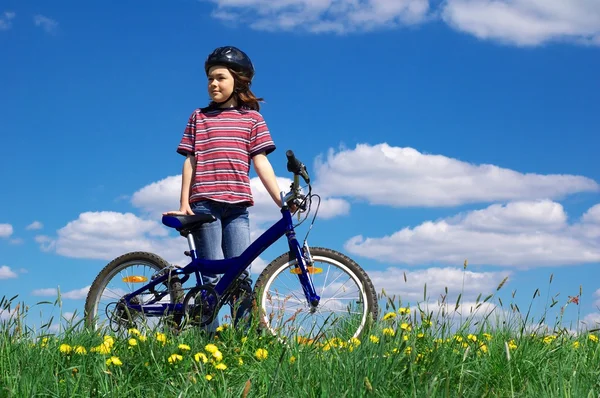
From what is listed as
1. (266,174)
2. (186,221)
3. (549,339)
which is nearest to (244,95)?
(266,174)

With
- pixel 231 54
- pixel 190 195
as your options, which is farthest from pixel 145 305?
pixel 231 54

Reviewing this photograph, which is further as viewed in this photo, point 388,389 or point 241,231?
point 241,231

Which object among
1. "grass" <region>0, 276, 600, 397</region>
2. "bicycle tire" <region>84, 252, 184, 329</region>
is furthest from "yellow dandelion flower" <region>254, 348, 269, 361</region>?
"bicycle tire" <region>84, 252, 184, 329</region>

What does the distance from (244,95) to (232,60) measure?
364 mm

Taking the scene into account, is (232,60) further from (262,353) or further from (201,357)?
(201,357)

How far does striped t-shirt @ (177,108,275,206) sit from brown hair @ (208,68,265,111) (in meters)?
0.10

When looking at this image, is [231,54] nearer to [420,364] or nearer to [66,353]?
[66,353]

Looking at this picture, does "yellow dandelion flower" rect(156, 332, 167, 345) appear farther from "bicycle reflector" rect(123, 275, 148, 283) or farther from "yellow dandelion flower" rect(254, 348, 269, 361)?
"bicycle reflector" rect(123, 275, 148, 283)

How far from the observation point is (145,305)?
744cm

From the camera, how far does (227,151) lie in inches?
264

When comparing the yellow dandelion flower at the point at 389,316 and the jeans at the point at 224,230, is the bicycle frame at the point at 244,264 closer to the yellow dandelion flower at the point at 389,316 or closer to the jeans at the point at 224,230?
the jeans at the point at 224,230

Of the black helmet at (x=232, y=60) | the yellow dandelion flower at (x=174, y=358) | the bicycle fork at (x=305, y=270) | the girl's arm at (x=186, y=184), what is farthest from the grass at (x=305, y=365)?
the black helmet at (x=232, y=60)

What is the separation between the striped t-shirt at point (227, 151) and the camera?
6656 mm

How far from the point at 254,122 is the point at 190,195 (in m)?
0.95
